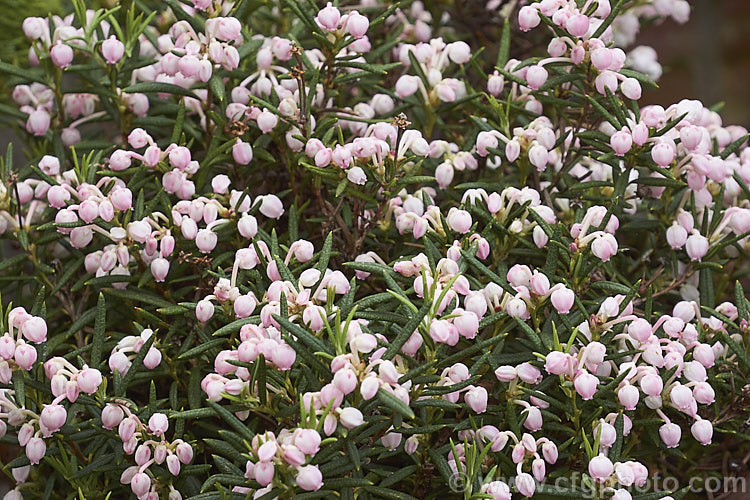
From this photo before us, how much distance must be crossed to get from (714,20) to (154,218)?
12.7 feet

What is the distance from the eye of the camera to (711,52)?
13.7 ft

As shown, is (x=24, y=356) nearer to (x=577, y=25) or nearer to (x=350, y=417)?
(x=350, y=417)

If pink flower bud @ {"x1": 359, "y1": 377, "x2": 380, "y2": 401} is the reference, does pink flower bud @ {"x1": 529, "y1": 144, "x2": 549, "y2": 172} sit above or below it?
above

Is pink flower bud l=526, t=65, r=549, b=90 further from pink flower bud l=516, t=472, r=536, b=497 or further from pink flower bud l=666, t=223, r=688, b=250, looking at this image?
pink flower bud l=516, t=472, r=536, b=497

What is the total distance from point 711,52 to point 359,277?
147 inches

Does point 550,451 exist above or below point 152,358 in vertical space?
above

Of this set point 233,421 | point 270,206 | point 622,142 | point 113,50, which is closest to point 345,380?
point 233,421

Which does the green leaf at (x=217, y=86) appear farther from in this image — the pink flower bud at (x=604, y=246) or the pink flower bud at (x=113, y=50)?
the pink flower bud at (x=604, y=246)

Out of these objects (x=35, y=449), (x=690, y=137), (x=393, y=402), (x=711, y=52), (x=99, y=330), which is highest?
(x=711, y=52)

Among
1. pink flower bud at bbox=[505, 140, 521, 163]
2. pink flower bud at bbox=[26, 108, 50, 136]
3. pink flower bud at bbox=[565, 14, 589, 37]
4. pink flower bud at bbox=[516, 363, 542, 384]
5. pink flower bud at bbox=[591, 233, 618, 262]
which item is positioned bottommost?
pink flower bud at bbox=[26, 108, 50, 136]

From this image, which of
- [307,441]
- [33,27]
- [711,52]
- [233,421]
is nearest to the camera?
[307,441]

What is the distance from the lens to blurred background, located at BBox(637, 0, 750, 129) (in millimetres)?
4141

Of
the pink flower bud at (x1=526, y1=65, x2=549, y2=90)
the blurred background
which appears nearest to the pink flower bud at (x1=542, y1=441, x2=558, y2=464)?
the pink flower bud at (x1=526, y1=65, x2=549, y2=90)

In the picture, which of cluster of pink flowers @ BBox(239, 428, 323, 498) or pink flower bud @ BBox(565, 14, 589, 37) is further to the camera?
pink flower bud @ BBox(565, 14, 589, 37)
